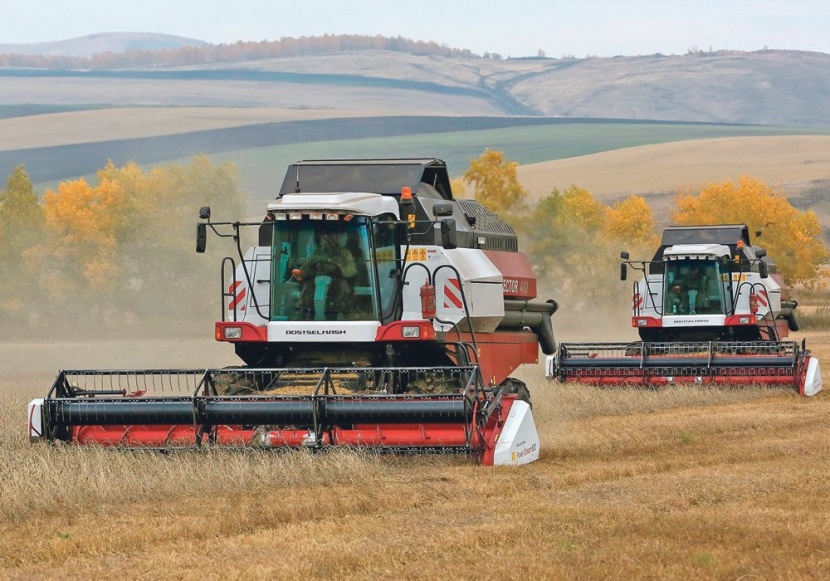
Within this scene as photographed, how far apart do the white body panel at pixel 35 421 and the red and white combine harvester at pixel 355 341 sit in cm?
2

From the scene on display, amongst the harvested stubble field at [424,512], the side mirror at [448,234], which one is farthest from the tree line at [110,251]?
the harvested stubble field at [424,512]

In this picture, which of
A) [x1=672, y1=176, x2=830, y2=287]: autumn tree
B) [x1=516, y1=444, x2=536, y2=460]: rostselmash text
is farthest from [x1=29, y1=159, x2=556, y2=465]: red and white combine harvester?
[x1=672, y1=176, x2=830, y2=287]: autumn tree

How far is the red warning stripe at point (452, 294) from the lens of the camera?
1372cm

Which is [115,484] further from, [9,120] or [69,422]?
[9,120]

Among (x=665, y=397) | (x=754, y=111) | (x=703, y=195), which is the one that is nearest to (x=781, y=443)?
(x=665, y=397)

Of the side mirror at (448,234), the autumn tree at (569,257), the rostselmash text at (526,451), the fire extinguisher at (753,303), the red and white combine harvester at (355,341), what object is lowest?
the autumn tree at (569,257)

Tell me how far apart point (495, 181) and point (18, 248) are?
1647 centimetres

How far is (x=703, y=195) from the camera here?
196ft

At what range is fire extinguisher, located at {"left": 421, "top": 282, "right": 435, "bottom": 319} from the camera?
13.2m

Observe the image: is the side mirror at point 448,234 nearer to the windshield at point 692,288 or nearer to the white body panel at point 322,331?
the white body panel at point 322,331

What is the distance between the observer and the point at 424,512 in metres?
8.79

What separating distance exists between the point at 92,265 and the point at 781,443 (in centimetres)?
3672

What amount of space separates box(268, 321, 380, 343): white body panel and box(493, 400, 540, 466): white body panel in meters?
1.85

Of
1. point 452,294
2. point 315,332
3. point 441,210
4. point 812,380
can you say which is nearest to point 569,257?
point 812,380
